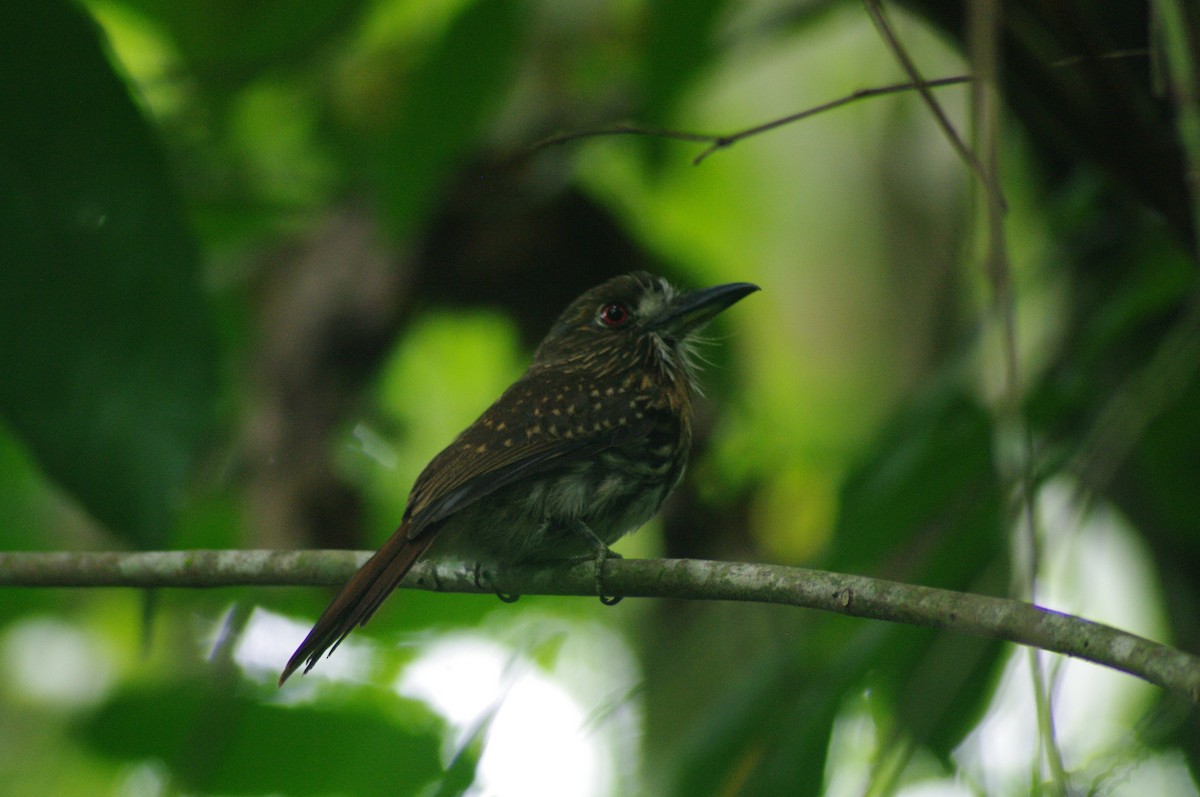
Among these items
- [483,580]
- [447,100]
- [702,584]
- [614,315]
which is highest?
[447,100]

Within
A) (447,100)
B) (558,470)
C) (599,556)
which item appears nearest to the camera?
(599,556)

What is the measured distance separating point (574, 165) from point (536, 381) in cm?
143

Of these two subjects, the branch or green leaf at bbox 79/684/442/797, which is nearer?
the branch

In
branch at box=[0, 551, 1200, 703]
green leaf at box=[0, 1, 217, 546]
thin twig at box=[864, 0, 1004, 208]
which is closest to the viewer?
branch at box=[0, 551, 1200, 703]

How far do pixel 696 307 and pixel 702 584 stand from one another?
1.18m

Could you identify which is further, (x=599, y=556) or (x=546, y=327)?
(x=546, y=327)

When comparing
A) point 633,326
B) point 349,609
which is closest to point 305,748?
point 349,609

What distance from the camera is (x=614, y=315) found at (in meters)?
2.78

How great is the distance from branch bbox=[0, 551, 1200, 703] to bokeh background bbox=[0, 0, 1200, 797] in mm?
69

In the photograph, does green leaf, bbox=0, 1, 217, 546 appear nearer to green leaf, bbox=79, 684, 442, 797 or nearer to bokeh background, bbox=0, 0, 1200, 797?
bokeh background, bbox=0, 0, 1200, 797

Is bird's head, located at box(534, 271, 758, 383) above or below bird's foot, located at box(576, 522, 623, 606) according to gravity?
above

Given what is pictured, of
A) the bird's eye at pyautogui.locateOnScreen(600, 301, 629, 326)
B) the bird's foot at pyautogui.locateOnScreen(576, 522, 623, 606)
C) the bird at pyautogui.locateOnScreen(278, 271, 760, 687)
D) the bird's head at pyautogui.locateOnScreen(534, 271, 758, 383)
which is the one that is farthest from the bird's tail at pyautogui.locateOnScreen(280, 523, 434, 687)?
the bird's eye at pyautogui.locateOnScreen(600, 301, 629, 326)

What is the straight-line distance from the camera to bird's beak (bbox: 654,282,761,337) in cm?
249

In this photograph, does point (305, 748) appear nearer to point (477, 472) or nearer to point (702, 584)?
point (477, 472)
